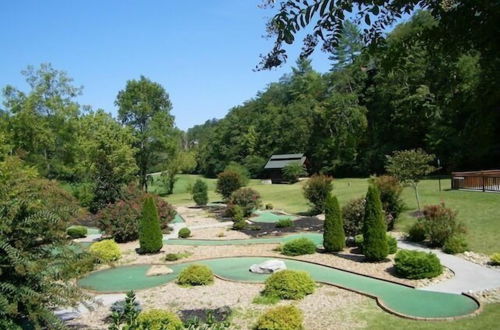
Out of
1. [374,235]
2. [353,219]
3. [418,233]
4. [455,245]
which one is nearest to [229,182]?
[353,219]

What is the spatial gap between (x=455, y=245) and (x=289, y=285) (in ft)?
25.7

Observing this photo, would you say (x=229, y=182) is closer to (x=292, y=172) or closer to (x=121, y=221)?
(x=121, y=221)

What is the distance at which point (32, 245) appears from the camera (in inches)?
264

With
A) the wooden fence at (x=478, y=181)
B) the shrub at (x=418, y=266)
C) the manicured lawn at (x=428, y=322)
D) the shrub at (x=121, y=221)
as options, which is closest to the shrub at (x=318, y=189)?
the wooden fence at (x=478, y=181)

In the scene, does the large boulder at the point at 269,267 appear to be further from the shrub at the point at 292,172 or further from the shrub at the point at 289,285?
the shrub at the point at 292,172

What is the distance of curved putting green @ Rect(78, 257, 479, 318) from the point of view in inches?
430

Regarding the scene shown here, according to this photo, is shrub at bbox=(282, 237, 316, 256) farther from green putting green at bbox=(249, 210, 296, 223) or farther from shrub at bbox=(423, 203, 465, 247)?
green putting green at bbox=(249, 210, 296, 223)

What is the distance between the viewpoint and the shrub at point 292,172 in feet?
179

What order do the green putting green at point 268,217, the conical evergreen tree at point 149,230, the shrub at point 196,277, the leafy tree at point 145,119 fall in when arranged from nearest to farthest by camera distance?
the shrub at point 196,277 → the conical evergreen tree at point 149,230 → the green putting green at point 268,217 → the leafy tree at point 145,119

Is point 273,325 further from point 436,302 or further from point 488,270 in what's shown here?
point 488,270

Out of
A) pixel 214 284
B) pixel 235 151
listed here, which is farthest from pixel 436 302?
pixel 235 151

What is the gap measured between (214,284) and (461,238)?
32.2ft

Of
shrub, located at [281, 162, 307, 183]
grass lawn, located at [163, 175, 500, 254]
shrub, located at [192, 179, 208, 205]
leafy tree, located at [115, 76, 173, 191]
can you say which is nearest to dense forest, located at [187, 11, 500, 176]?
grass lawn, located at [163, 175, 500, 254]

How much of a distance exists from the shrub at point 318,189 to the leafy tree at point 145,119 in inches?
991
